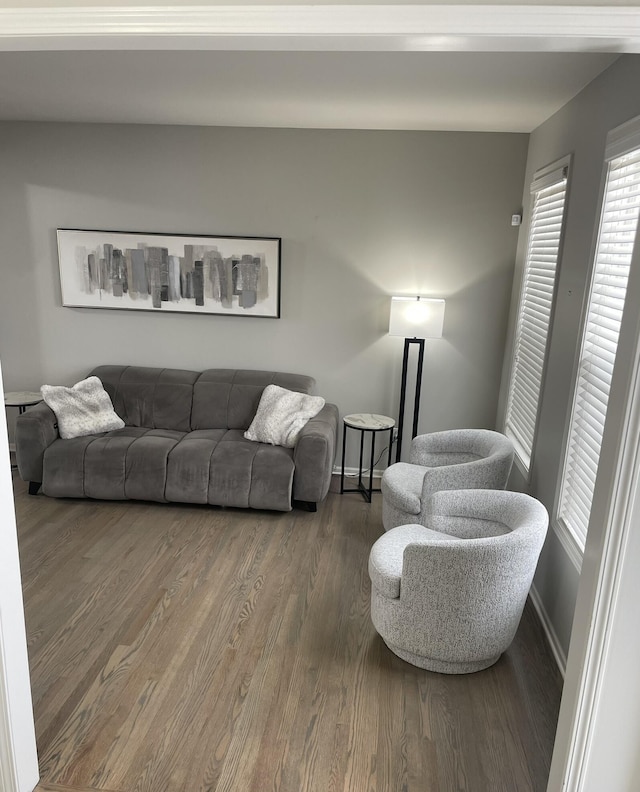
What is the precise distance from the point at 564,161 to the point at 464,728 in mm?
2776

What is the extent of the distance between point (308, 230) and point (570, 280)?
218 centimetres

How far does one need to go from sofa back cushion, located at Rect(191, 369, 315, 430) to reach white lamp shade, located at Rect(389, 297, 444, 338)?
88 centimetres

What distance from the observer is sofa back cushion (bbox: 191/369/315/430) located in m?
4.62

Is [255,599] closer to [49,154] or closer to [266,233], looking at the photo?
[266,233]

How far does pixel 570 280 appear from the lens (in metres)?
3.03

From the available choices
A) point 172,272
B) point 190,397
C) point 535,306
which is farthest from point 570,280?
point 172,272

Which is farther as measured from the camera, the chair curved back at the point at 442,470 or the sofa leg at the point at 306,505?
the sofa leg at the point at 306,505

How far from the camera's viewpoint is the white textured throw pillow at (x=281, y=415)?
14.1 feet

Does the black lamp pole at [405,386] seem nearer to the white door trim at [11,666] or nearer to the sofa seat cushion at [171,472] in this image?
the sofa seat cushion at [171,472]

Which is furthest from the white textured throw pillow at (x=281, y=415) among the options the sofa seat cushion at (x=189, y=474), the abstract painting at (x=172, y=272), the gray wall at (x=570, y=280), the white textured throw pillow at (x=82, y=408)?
the gray wall at (x=570, y=280)

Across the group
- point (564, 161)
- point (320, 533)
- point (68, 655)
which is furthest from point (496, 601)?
point (564, 161)

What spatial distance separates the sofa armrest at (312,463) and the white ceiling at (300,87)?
2061 mm

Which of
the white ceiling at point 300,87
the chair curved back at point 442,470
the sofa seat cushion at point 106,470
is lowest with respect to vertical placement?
the sofa seat cushion at point 106,470

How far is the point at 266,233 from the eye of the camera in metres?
4.66
